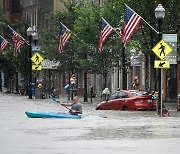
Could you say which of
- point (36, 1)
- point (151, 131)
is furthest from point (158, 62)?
point (36, 1)

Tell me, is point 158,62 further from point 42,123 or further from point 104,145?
point 104,145

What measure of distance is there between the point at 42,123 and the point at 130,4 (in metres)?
17.0

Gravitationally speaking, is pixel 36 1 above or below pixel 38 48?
above

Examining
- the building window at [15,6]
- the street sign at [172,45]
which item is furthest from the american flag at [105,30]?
the building window at [15,6]

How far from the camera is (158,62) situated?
3503 centimetres

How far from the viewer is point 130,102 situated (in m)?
42.1

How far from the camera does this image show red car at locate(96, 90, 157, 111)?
4169 centimetres

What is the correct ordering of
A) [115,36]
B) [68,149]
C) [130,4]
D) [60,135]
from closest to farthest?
[68,149] < [60,135] < [130,4] < [115,36]

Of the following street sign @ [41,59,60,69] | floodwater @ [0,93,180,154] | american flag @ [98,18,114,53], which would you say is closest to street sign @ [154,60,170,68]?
floodwater @ [0,93,180,154]

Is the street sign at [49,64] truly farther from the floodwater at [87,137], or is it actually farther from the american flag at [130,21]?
the floodwater at [87,137]

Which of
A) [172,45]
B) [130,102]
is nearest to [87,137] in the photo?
[172,45]

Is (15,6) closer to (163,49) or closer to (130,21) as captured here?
(130,21)

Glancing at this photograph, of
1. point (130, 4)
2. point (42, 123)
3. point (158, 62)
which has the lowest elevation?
point (42, 123)

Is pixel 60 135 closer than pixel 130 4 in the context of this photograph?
Yes
